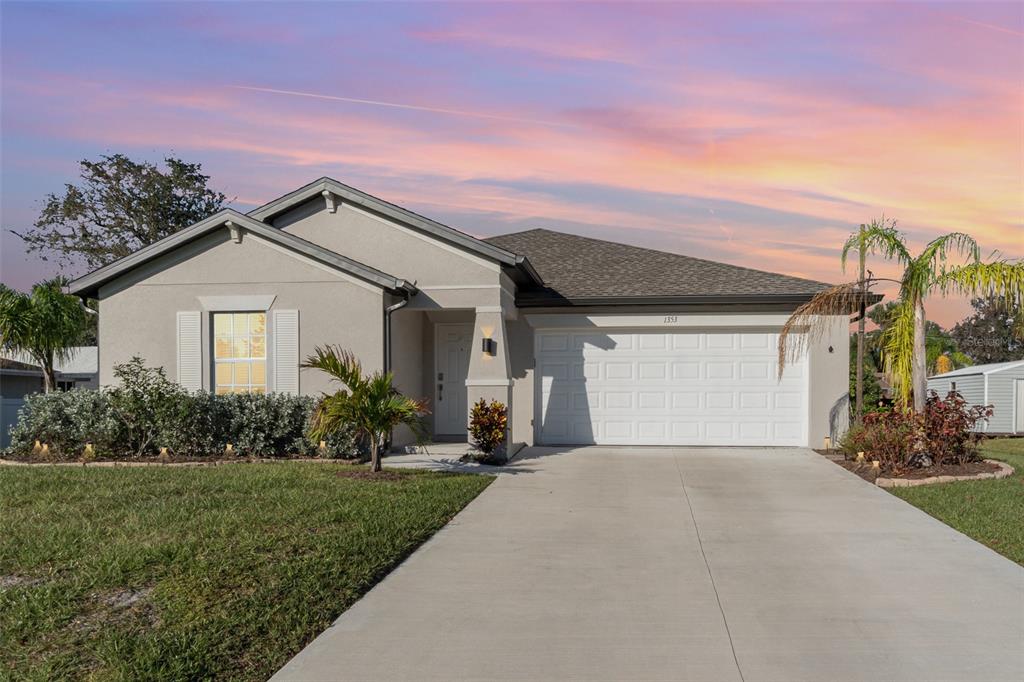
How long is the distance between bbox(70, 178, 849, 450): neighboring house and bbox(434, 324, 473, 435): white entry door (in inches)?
1.1

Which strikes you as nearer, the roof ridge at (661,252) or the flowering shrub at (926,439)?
the flowering shrub at (926,439)

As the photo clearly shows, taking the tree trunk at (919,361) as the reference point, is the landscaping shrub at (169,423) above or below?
below

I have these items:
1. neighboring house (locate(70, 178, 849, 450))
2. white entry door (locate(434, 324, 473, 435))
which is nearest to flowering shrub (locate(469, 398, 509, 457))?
neighboring house (locate(70, 178, 849, 450))

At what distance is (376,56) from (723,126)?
5.69 meters

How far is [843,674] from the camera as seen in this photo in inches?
205

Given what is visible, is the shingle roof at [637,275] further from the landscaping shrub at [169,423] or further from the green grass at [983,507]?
the landscaping shrub at [169,423]

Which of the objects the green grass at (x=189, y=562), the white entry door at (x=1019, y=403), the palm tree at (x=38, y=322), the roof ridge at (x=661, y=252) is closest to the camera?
the green grass at (x=189, y=562)

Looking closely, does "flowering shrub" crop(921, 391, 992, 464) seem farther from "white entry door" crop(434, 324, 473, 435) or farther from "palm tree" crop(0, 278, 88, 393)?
"palm tree" crop(0, 278, 88, 393)

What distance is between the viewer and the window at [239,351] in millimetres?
15094

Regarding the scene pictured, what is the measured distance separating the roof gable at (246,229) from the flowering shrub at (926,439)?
26.3ft

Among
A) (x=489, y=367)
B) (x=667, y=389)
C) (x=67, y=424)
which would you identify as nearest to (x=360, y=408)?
(x=489, y=367)

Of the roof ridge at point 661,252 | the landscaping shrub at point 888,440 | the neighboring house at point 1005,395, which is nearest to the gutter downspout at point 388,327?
the roof ridge at point 661,252

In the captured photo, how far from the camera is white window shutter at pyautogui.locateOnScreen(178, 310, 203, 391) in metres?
15.1

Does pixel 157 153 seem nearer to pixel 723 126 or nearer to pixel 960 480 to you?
pixel 723 126
